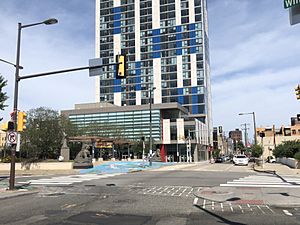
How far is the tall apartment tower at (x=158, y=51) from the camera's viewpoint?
114312 millimetres

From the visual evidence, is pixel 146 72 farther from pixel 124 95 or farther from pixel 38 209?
pixel 38 209

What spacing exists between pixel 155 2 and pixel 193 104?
3814 centimetres

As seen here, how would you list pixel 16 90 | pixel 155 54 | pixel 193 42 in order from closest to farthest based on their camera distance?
pixel 16 90
pixel 193 42
pixel 155 54

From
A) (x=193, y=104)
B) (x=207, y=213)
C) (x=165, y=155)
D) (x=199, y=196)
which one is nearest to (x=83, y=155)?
(x=199, y=196)

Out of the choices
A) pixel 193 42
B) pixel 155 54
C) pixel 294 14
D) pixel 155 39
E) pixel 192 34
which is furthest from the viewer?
pixel 155 39

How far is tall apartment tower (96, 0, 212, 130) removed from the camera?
114 meters

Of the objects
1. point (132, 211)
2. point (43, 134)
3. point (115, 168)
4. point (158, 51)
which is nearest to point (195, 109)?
point (158, 51)

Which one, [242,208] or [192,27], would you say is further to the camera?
[192,27]

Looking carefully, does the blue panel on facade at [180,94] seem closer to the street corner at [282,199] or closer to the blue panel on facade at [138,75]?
the blue panel on facade at [138,75]

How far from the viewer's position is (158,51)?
118688 millimetres

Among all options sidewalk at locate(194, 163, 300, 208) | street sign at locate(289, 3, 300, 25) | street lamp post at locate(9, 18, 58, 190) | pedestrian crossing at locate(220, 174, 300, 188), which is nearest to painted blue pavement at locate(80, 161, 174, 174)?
pedestrian crossing at locate(220, 174, 300, 188)

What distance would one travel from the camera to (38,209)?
10.8 meters

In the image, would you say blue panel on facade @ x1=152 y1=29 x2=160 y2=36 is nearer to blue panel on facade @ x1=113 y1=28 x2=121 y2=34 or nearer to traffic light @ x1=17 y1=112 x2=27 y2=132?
blue panel on facade @ x1=113 y1=28 x2=121 y2=34

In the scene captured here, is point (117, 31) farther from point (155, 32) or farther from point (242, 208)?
point (242, 208)
